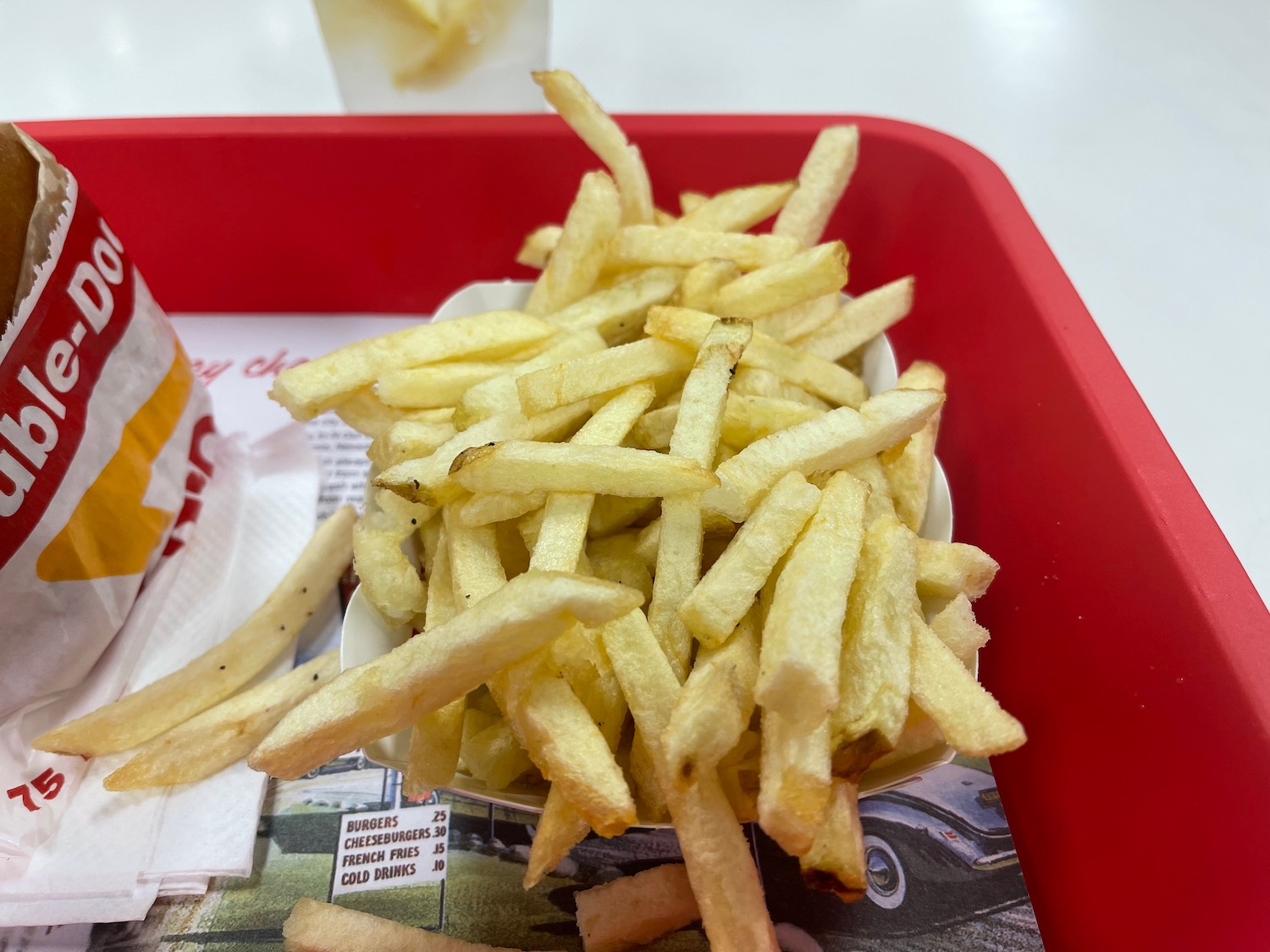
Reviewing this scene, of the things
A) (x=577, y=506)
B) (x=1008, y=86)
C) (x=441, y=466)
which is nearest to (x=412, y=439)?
(x=441, y=466)

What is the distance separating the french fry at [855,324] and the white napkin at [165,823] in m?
0.93

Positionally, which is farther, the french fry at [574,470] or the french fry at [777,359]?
the french fry at [777,359]

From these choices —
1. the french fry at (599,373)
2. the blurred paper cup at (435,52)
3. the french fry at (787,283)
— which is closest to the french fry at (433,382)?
the french fry at (599,373)

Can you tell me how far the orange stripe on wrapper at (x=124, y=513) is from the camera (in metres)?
1.06

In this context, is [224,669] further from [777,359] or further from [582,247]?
[777,359]

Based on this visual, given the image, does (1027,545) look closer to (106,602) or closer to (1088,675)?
(1088,675)

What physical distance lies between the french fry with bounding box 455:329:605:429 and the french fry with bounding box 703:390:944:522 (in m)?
0.28

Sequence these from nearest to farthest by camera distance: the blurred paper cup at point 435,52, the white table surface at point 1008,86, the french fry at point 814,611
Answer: the french fry at point 814,611, the blurred paper cup at point 435,52, the white table surface at point 1008,86

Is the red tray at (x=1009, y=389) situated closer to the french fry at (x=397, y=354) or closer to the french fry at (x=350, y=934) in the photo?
the french fry at (x=397, y=354)

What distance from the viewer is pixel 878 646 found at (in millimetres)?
757

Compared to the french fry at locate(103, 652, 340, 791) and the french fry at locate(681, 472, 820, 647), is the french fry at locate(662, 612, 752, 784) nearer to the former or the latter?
the french fry at locate(681, 472, 820, 647)

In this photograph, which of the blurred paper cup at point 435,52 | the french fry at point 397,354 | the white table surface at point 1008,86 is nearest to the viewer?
the french fry at point 397,354

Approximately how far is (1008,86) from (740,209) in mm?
1345

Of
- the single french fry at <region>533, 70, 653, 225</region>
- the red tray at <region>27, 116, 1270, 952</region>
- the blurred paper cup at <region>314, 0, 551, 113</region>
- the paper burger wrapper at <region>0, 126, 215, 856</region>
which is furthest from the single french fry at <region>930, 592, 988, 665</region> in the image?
the blurred paper cup at <region>314, 0, 551, 113</region>
